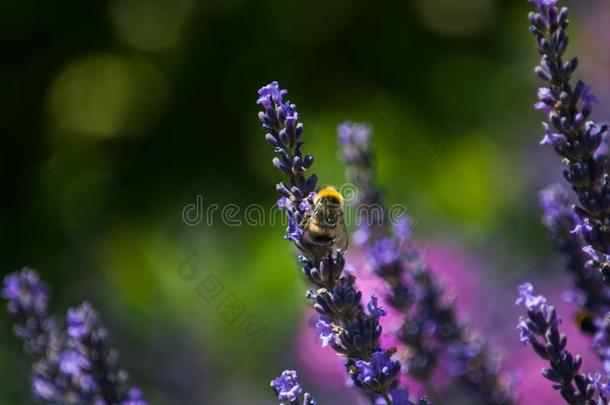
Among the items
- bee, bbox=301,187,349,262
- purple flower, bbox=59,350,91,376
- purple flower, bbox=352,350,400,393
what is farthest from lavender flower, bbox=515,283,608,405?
purple flower, bbox=59,350,91,376

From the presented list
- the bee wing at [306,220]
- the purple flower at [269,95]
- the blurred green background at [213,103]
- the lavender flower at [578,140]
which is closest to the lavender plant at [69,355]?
the bee wing at [306,220]

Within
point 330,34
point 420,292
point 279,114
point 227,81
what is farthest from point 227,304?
point 330,34

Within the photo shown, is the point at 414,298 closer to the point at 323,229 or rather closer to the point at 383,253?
the point at 383,253

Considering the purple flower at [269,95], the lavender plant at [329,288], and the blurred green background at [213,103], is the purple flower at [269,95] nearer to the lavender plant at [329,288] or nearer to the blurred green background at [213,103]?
the lavender plant at [329,288]

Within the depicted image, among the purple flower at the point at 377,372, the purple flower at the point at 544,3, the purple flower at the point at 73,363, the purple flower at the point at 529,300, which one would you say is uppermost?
the purple flower at the point at 544,3

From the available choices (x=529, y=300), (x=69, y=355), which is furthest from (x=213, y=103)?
(x=529, y=300)

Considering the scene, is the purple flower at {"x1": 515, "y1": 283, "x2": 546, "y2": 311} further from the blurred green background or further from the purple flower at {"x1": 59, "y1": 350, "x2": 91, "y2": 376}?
the blurred green background
